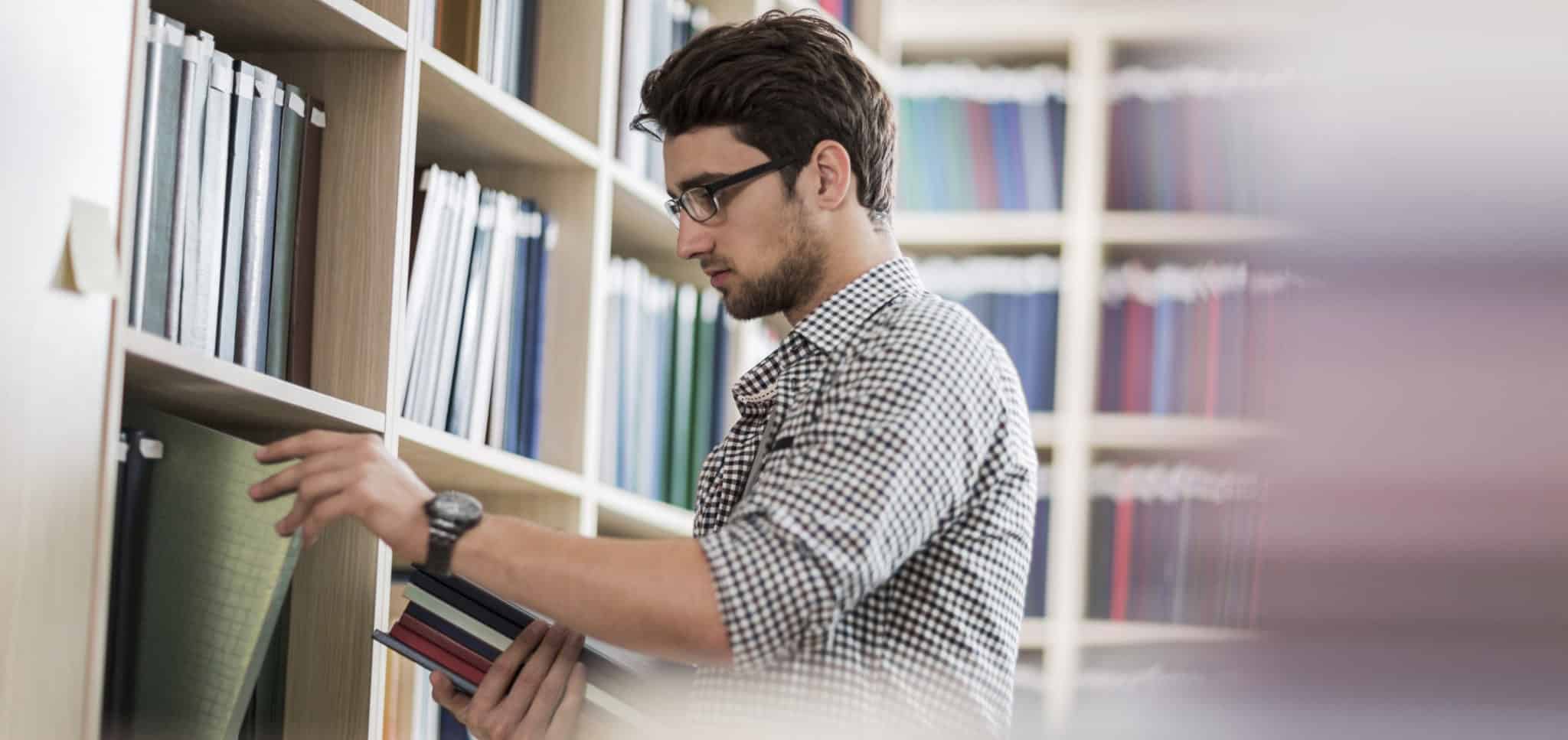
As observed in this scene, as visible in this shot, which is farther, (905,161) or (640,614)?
(905,161)

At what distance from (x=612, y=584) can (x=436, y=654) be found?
0.28 m

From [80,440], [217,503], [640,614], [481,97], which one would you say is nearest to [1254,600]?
[640,614]

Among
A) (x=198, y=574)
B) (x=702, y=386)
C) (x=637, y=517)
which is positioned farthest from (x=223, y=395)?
(x=702, y=386)

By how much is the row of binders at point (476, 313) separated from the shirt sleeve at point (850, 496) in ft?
2.06

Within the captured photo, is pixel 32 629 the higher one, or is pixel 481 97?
pixel 481 97

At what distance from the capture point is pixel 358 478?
1051 millimetres

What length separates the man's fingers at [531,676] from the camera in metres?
1.21

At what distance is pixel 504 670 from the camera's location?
1221 mm

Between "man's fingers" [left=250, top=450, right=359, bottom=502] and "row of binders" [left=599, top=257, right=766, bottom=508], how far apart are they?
3.35 feet

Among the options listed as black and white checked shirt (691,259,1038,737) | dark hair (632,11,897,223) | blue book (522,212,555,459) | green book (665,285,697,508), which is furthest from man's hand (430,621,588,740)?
green book (665,285,697,508)

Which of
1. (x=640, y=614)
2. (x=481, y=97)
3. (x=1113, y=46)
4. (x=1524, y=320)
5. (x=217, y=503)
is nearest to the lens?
(x=1524, y=320)

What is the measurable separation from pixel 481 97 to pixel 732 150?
48cm

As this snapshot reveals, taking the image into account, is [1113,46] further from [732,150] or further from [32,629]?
[32,629]

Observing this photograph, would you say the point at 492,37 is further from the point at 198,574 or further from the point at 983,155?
the point at 983,155
